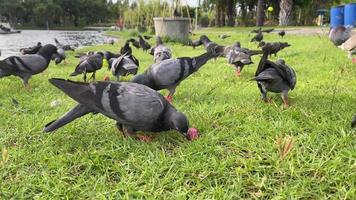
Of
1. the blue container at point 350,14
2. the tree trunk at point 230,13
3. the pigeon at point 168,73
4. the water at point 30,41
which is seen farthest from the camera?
the tree trunk at point 230,13

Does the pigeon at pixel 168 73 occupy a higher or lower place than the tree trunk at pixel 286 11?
lower

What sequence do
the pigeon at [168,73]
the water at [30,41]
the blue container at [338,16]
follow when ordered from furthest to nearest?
1. the blue container at [338,16]
2. the water at [30,41]
3. the pigeon at [168,73]

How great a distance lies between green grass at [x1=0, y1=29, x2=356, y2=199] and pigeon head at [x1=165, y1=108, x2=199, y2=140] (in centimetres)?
9

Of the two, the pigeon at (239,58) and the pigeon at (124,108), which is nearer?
the pigeon at (124,108)

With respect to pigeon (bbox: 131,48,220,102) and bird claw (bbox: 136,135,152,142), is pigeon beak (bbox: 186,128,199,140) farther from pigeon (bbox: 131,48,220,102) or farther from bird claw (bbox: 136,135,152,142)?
pigeon (bbox: 131,48,220,102)

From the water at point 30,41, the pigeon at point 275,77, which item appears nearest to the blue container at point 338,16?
the water at point 30,41

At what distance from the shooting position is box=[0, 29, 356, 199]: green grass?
2.76 meters

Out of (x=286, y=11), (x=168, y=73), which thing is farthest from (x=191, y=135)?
(x=286, y=11)

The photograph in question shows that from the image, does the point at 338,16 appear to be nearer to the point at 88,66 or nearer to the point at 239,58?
the point at 239,58

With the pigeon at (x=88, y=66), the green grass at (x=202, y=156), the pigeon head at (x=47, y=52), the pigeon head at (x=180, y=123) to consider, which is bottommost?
the green grass at (x=202, y=156)

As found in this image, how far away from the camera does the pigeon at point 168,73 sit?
508 centimetres

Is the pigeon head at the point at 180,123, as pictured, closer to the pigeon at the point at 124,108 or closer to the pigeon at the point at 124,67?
the pigeon at the point at 124,108

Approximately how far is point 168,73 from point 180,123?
71.6 inches

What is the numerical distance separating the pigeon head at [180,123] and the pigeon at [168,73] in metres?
1.46
